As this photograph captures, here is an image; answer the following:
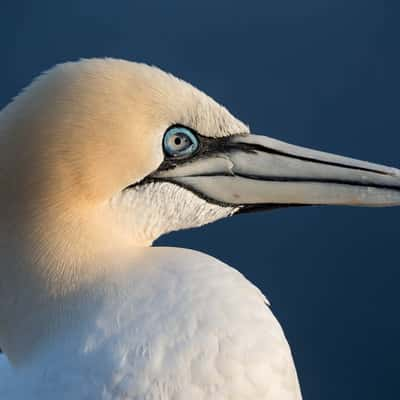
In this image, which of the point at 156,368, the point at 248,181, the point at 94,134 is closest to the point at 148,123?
the point at 94,134

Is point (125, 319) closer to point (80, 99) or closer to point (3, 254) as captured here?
point (3, 254)

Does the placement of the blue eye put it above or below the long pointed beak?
above

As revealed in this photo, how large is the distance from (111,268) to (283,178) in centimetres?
37

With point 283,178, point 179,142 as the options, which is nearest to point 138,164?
point 179,142

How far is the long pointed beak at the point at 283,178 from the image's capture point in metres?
1.33

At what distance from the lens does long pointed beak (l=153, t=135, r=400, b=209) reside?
133 cm

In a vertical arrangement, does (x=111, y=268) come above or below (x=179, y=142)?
below

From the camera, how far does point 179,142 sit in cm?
126

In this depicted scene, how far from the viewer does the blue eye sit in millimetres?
1239

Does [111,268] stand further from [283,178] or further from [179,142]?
[283,178]

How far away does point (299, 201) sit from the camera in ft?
4.42

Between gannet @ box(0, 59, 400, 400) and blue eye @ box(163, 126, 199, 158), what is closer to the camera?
gannet @ box(0, 59, 400, 400)

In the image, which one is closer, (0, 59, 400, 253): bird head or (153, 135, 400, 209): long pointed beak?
(0, 59, 400, 253): bird head

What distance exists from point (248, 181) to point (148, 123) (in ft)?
0.79
